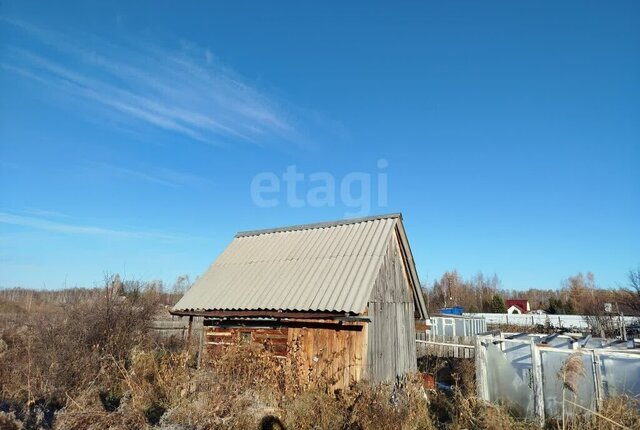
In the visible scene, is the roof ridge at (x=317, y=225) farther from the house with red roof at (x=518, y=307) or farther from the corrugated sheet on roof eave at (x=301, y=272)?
the house with red roof at (x=518, y=307)

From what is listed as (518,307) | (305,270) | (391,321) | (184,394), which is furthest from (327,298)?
(518,307)

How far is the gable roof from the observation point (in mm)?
11539

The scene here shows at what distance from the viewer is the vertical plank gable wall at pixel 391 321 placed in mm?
11711

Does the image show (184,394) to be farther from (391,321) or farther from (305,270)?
(391,321)

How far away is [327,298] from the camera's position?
37.1 feet

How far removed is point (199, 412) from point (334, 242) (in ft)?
24.6

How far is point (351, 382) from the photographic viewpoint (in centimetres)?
1067

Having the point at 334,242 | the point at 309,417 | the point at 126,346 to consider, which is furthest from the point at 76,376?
the point at 334,242

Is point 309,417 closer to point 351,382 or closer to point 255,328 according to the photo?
point 351,382

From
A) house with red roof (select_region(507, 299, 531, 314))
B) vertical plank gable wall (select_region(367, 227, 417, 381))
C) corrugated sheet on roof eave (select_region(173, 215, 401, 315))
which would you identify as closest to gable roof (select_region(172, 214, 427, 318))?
corrugated sheet on roof eave (select_region(173, 215, 401, 315))

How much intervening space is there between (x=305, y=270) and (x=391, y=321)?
3185 millimetres

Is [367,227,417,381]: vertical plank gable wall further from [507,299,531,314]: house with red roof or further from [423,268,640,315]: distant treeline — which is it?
[507,299,531,314]: house with red roof

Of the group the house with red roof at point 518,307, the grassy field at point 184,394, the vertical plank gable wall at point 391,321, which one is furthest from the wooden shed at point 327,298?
the house with red roof at point 518,307

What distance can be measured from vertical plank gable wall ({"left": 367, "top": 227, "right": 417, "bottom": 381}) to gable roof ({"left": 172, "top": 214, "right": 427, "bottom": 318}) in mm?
596
